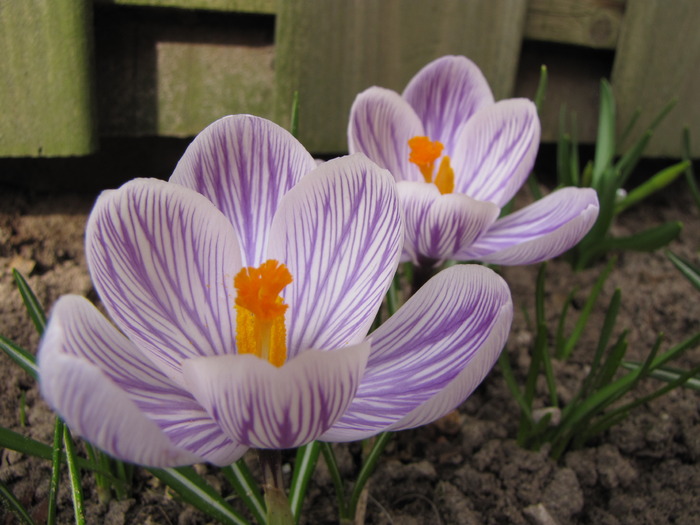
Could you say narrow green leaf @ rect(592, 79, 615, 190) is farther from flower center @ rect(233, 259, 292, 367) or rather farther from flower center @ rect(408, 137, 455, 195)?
flower center @ rect(233, 259, 292, 367)

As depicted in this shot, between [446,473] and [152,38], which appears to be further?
[152,38]

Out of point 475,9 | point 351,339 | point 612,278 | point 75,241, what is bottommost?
point 612,278

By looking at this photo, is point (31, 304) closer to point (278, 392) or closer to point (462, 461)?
point (278, 392)

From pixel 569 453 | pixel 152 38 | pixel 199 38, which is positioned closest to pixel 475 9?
pixel 199 38

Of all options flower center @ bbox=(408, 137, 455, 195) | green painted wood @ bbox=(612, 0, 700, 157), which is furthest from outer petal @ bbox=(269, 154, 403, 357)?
green painted wood @ bbox=(612, 0, 700, 157)

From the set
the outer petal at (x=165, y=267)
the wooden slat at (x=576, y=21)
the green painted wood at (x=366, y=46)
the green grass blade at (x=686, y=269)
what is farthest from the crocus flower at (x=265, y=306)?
the wooden slat at (x=576, y=21)

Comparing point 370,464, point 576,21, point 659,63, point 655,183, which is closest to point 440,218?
point 370,464

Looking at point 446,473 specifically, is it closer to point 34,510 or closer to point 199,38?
point 34,510
